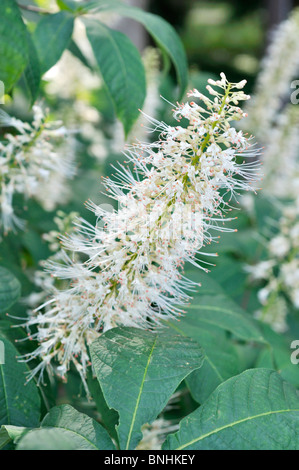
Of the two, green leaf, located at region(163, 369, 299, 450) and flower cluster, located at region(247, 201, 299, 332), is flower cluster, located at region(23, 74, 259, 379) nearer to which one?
green leaf, located at region(163, 369, 299, 450)

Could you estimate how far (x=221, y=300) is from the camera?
4.77ft

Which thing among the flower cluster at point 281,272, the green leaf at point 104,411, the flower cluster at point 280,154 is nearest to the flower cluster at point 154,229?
the green leaf at point 104,411

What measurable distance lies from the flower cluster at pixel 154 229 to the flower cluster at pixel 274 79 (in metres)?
1.84

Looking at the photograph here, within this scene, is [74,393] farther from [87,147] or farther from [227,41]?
[227,41]

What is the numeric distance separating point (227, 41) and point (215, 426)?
13494 mm

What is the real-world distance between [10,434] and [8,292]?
0.42 meters

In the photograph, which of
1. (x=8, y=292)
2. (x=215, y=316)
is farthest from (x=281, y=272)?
(x=8, y=292)

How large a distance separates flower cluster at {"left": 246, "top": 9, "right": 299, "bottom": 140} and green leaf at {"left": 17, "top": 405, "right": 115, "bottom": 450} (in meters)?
2.32

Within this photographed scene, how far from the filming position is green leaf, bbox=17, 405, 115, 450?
871 mm

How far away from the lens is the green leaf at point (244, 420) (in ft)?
3.15

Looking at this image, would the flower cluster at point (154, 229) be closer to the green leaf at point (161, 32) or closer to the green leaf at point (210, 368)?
the green leaf at point (210, 368)

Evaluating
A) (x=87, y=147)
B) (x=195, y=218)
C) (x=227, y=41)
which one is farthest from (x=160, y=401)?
(x=227, y=41)

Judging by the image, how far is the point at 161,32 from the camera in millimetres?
1477

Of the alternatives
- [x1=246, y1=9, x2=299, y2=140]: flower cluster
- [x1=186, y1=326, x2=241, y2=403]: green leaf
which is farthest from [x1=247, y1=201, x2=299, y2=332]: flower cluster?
[x1=246, y1=9, x2=299, y2=140]: flower cluster
